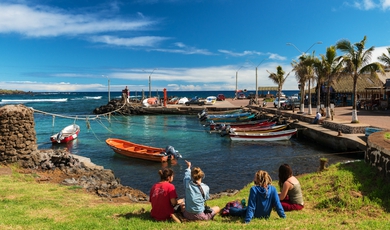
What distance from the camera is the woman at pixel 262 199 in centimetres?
680

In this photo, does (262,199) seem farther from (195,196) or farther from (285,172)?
(195,196)

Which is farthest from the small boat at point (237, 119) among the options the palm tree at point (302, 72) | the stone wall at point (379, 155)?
the stone wall at point (379, 155)

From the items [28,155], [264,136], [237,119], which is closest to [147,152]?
[28,155]

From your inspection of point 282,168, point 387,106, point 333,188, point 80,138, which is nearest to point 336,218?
point 282,168

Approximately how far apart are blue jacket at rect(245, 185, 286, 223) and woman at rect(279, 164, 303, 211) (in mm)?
713

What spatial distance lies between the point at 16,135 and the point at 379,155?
15.5 metres

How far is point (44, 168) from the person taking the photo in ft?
50.7

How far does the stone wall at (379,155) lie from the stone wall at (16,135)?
595 inches

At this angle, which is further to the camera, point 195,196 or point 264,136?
point 264,136

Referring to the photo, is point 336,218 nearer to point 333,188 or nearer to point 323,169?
point 333,188

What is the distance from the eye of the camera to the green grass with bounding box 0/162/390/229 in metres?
6.77

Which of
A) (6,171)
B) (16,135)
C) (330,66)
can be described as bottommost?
(6,171)

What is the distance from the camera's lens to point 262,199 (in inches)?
272

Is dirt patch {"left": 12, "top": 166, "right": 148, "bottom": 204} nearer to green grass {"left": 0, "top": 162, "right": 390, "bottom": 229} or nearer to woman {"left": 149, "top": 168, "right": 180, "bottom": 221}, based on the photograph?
green grass {"left": 0, "top": 162, "right": 390, "bottom": 229}
